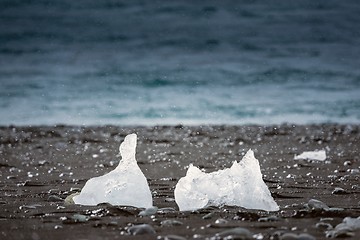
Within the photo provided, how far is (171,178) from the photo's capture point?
6.54 metres

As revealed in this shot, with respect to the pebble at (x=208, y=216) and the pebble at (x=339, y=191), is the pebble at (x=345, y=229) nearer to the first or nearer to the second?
the pebble at (x=208, y=216)

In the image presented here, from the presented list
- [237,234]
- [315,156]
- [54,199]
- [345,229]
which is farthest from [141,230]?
[315,156]

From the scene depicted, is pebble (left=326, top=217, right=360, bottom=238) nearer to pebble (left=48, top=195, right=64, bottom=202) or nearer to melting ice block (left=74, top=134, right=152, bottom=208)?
melting ice block (left=74, top=134, right=152, bottom=208)

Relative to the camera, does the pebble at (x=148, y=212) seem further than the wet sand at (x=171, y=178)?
Yes

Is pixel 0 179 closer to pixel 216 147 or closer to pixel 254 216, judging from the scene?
pixel 254 216

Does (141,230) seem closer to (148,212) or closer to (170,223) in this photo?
(170,223)

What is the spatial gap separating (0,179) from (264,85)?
14498 mm

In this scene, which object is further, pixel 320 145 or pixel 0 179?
pixel 320 145

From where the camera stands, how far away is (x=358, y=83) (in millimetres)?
19625

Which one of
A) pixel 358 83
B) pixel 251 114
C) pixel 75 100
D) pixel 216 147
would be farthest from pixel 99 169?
pixel 358 83

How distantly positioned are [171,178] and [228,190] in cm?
220

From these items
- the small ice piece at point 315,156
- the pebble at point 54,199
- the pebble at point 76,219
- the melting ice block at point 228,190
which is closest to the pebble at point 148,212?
the melting ice block at point 228,190

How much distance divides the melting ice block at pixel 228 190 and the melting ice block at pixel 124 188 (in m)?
0.26

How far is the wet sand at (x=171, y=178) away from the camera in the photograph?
3643mm
